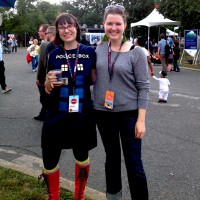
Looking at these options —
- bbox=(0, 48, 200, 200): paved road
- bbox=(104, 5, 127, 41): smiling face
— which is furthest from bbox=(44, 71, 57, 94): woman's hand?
bbox=(0, 48, 200, 200): paved road

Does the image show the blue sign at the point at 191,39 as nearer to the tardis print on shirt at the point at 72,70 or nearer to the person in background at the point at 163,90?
the person in background at the point at 163,90

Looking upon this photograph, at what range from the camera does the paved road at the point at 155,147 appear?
3.44 m

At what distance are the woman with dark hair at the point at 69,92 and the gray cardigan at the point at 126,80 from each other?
107mm

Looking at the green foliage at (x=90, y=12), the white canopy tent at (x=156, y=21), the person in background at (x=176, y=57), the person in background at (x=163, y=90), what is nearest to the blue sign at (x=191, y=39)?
the green foliage at (x=90, y=12)

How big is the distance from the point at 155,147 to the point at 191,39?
1397cm

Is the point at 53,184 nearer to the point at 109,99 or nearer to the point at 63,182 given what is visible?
the point at 63,182

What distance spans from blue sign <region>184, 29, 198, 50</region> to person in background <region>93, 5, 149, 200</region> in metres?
15.6

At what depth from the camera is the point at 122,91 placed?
7.95 feet

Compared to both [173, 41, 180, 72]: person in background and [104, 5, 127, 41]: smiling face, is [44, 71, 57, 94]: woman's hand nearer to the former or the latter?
[104, 5, 127, 41]: smiling face

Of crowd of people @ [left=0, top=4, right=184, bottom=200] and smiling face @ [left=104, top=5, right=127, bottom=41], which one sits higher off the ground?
smiling face @ [left=104, top=5, right=127, bottom=41]

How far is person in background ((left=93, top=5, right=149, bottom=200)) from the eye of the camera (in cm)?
238

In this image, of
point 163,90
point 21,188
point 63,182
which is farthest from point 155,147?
point 163,90

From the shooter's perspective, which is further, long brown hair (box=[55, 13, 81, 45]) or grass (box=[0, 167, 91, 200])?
grass (box=[0, 167, 91, 200])

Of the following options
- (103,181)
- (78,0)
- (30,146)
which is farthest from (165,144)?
(78,0)
